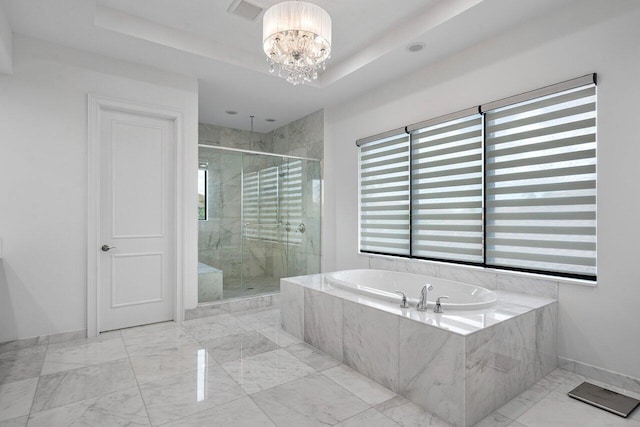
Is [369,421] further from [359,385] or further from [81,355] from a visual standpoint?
[81,355]

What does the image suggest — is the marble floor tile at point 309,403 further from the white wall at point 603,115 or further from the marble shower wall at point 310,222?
the marble shower wall at point 310,222

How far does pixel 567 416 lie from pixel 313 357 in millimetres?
1625

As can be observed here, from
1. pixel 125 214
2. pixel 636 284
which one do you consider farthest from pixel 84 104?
pixel 636 284

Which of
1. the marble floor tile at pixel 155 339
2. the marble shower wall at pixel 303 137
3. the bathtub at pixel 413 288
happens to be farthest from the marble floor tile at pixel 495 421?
the marble shower wall at pixel 303 137

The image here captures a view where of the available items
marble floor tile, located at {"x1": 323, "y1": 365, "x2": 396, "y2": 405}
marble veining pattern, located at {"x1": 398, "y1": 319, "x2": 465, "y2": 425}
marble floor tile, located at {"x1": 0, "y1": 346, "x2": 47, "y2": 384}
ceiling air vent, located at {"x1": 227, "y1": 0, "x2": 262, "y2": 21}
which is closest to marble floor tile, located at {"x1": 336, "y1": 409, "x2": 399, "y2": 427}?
marble floor tile, located at {"x1": 323, "y1": 365, "x2": 396, "y2": 405}

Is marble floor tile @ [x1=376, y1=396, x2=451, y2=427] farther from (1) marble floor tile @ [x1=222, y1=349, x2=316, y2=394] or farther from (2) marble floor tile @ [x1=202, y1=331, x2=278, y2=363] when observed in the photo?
(2) marble floor tile @ [x1=202, y1=331, x2=278, y2=363]

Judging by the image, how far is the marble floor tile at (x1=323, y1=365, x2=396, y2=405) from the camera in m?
2.15

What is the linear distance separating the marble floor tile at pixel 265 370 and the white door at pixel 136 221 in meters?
1.42

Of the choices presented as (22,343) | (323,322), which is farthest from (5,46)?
(323,322)

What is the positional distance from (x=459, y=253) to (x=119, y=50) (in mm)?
3555

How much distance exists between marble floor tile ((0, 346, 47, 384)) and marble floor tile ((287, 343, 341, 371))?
182 centimetres

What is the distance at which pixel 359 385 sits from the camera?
2303 millimetres

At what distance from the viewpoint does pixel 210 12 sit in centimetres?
283

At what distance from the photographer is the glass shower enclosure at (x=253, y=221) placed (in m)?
3.89
